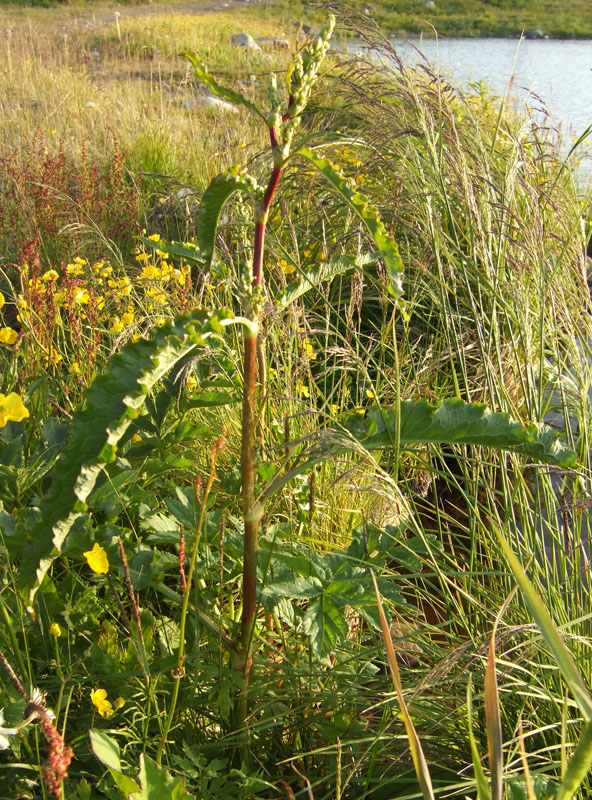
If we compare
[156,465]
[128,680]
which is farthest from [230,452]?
[128,680]

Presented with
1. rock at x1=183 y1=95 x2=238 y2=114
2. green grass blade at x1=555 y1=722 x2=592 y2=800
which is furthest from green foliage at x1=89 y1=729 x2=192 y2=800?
rock at x1=183 y1=95 x2=238 y2=114

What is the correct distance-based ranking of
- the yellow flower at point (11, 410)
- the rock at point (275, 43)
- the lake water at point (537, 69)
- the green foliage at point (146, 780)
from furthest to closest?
the rock at point (275, 43) < the lake water at point (537, 69) < the yellow flower at point (11, 410) < the green foliage at point (146, 780)

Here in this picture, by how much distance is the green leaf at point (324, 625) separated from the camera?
1.13m

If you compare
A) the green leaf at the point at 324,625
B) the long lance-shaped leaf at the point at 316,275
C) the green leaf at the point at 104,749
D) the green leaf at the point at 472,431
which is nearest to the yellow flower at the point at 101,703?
the green leaf at the point at 104,749

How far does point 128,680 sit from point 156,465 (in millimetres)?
424

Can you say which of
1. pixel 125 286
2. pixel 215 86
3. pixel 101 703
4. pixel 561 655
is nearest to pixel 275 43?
pixel 125 286

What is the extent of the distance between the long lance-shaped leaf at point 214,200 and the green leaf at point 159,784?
0.67 metres

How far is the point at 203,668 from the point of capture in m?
1.20

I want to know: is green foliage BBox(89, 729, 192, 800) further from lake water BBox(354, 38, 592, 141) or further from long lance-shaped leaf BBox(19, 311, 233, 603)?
lake water BBox(354, 38, 592, 141)

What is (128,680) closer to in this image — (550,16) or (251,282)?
(251,282)

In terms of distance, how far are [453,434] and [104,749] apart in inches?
25.7

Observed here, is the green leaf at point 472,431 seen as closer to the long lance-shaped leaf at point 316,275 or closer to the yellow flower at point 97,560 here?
the long lance-shaped leaf at point 316,275

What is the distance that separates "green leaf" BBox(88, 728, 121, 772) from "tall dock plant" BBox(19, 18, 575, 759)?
0.08 meters

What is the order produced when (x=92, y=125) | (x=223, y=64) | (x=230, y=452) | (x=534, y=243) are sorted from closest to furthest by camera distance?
(x=534, y=243), (x=230, y=452), (x=92, y=125), (x=223, y=64)
